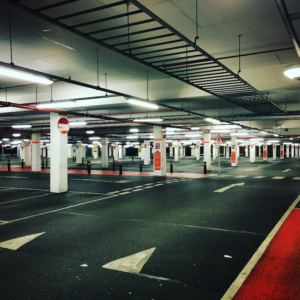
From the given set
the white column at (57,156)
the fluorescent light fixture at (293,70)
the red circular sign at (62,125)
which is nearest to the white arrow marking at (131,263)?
the fluorescent light fixture at (293,70)

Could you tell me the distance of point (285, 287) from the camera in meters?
4.09

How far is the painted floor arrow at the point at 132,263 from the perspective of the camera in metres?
4.75

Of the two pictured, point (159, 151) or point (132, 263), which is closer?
point (132, 263)

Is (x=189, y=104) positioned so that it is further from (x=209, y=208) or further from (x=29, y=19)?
(x=29, y=19)

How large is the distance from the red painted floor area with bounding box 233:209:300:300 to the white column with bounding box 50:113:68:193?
1014 cm

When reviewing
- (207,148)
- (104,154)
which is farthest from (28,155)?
(207,148)

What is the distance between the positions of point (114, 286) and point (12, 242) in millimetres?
3301

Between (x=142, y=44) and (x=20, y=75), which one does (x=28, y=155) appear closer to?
(x=142, y=44)

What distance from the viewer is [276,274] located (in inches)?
177

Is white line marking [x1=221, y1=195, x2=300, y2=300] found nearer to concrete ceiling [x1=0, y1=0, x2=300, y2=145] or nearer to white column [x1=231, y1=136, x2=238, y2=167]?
concrete ceiling [x1=0, y1=0, x2=300, y2=145]

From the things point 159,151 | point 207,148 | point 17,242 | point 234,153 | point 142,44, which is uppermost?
point 142,44

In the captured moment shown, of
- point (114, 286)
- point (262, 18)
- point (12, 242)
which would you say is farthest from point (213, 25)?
point (12, 242)

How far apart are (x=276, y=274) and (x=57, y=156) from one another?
11046 mm

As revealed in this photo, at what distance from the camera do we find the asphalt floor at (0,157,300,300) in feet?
13.7
